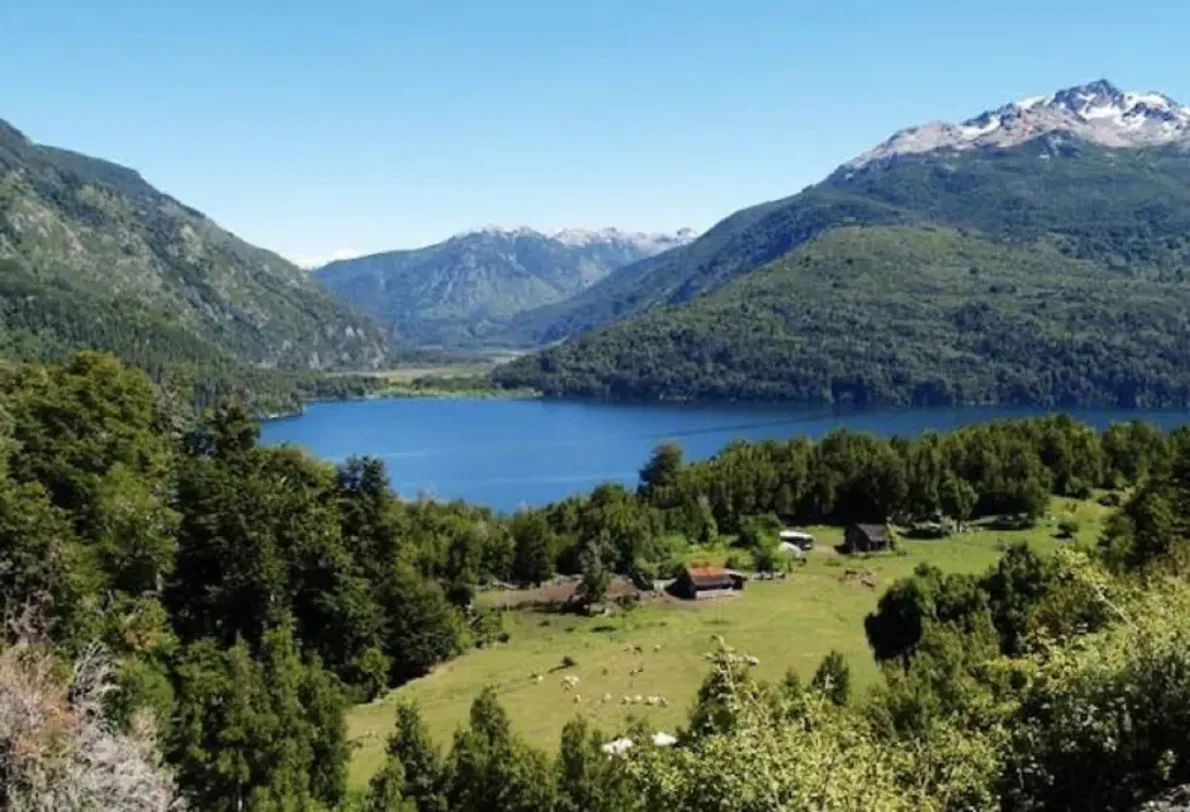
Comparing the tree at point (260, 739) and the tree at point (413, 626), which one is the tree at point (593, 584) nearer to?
the tree at point (413, 626)

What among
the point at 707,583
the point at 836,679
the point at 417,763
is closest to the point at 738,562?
the point at 707,583

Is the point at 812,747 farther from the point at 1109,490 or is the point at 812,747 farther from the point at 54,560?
the point at 1109,490

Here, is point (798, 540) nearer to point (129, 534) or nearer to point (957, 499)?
point (957, 499)

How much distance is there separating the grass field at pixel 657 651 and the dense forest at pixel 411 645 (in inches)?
92.6

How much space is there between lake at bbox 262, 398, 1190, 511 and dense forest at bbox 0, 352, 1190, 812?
47.1 meters

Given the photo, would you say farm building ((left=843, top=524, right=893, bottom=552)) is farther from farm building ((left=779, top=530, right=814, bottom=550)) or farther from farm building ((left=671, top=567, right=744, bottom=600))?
farm building ((left=671, top=567, right=744, bottom=600))

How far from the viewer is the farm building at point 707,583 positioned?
63188 millimetres

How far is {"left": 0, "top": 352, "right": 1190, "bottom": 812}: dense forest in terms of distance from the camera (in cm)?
1291

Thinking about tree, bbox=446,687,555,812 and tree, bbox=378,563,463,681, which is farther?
tree, bbox=378,563,463,681

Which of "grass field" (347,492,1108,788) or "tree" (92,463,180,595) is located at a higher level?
"tree" (92,463,180,595)

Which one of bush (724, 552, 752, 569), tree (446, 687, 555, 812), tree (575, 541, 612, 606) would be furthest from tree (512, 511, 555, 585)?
tree (446, 687, 555, 812)

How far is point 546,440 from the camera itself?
546ft

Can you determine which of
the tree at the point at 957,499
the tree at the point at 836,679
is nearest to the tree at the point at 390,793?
the tree at the point at 836,679

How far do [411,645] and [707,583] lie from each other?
19.6 m
